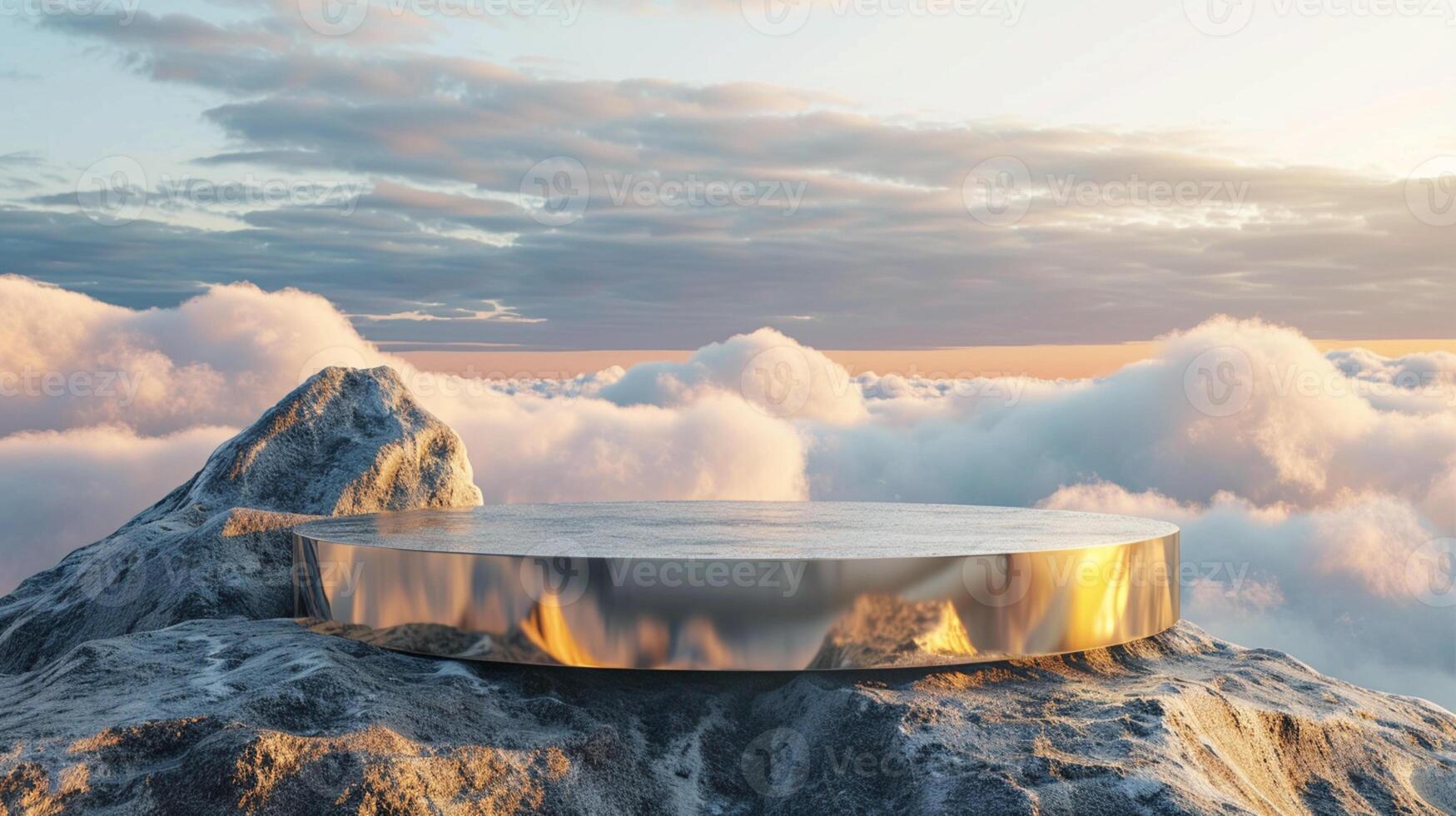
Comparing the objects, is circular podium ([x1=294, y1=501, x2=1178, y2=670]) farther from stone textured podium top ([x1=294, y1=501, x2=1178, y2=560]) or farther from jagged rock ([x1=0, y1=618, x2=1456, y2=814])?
jagged rock ([x1=0, y1=618, x2=1456, y2=814])

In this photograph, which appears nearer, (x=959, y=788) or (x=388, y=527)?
(x=959, y=788)

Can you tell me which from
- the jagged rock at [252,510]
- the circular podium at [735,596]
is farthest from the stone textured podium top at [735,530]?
the jagged rock at [252,510]

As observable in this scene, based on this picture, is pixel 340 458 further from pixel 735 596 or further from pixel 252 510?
pixel 735 596

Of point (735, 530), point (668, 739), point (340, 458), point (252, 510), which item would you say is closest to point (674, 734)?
point (668, 739)

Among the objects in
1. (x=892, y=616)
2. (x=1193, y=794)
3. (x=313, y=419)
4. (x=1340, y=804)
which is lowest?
(x=1340, y=804)

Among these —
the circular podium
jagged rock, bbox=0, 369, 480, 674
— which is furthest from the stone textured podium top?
jagged rock, bbox=0, 369, 480, 674

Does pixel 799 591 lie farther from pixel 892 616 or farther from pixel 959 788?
pixel 959 788

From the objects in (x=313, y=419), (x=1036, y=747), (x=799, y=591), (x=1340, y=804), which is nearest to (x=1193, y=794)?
(x=1036, y=747)
